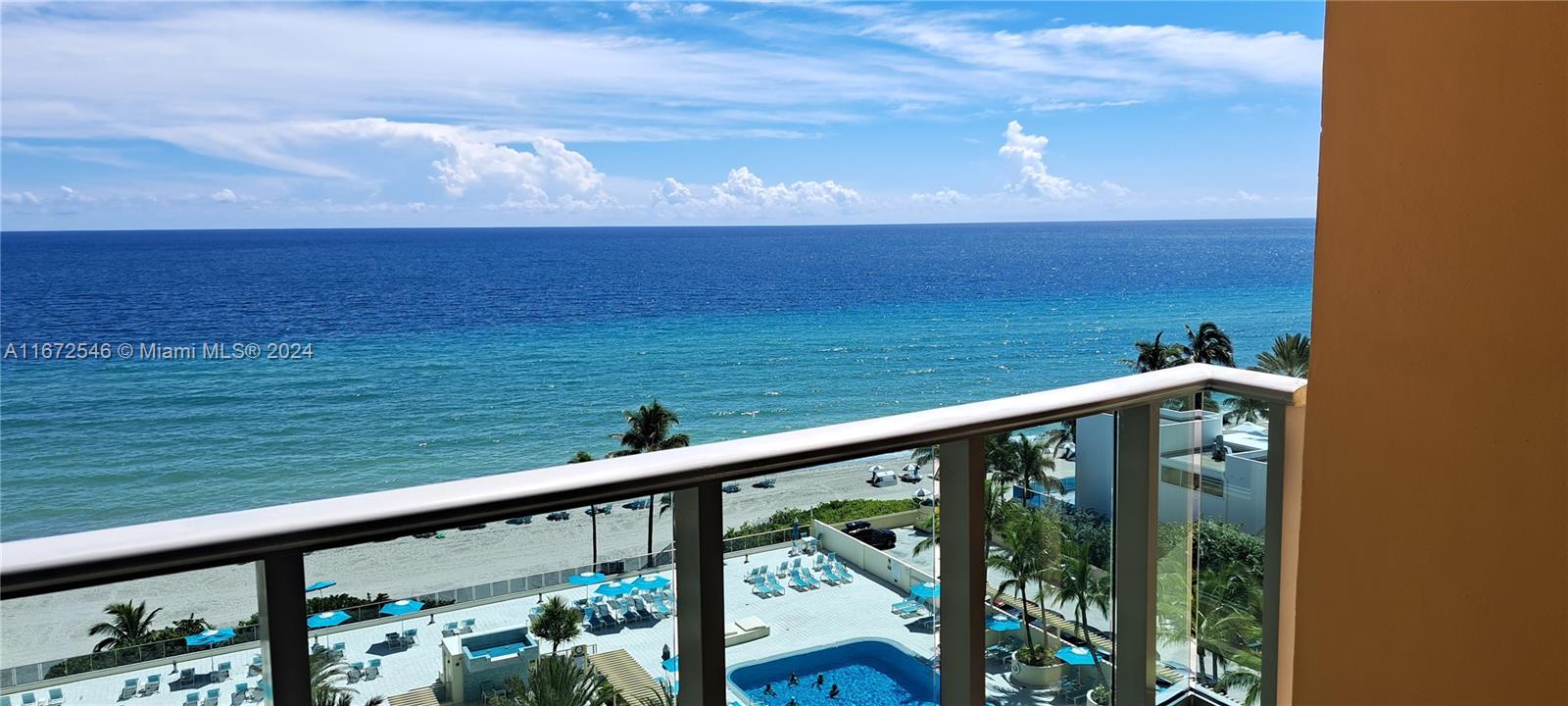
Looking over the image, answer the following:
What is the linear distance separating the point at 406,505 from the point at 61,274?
120 ft

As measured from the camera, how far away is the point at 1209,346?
26.1m

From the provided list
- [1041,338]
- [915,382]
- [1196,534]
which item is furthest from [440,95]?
[1196,534]

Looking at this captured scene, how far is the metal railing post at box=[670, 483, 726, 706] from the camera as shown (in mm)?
1125

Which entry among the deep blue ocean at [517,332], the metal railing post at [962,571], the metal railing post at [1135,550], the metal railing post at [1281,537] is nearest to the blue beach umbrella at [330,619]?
the metal railing post at [962,571]

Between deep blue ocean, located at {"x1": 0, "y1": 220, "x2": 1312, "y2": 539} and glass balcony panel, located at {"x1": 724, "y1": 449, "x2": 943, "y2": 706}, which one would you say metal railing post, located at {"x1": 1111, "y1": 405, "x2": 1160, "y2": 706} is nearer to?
glass balcony panel, located at {"x1": 724, "y1": 449, "x2": 943, "y2": 706}

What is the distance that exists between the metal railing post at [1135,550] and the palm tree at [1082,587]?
1.1 inches

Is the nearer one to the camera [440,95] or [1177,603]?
[1177,603]

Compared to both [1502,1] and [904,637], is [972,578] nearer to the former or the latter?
[904,637]

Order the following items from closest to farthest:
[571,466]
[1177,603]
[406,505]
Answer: [406,505], [571,466], [1177,603]

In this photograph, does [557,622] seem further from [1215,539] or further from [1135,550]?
[1215,539]

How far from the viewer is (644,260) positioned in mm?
35469

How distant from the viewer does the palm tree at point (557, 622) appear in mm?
1063

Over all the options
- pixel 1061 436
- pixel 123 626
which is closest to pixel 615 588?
→ pixel 123 626

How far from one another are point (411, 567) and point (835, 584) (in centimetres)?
54
